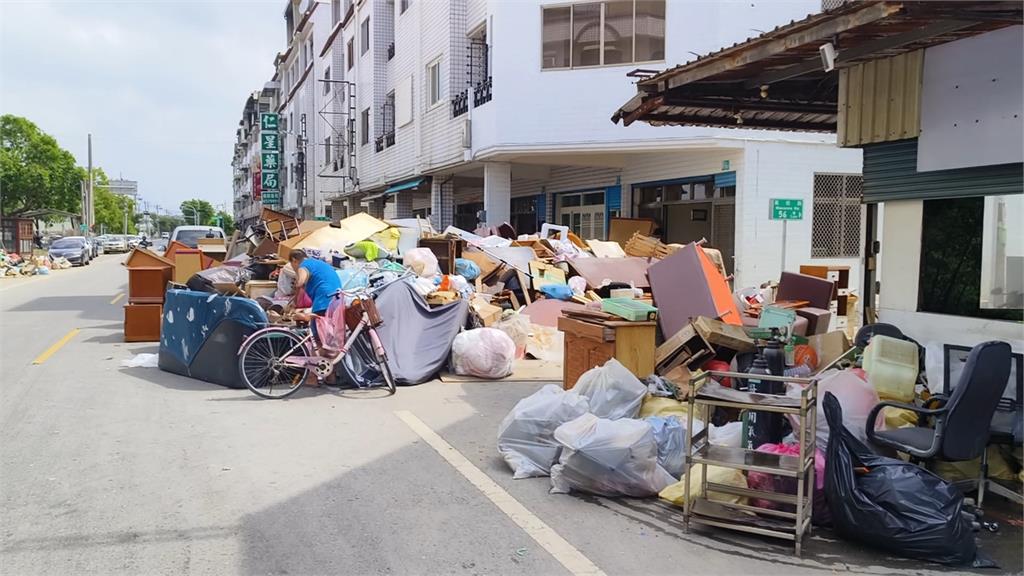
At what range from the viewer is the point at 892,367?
5.53 meters

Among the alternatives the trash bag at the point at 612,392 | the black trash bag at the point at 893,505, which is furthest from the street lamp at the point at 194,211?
the black trash bag at the point at 893,505

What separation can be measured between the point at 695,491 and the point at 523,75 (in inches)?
526

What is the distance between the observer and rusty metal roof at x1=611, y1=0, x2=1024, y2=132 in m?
4.82

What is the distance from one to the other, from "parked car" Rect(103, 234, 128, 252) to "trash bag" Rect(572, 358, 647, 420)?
2358 inches

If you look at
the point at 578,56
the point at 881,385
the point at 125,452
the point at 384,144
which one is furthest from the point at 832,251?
the point at 384,144

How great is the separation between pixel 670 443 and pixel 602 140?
38.1 feet

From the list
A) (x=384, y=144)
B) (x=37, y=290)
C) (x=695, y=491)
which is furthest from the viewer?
(x=384, y=144)

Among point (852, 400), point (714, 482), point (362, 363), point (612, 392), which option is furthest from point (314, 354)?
point (852, 400)

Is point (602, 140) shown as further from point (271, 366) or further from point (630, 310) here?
point (271, 366)

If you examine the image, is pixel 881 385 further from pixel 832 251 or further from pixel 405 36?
pixel 405 36

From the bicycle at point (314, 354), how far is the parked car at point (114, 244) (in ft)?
186

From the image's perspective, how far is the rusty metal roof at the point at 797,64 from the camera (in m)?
4.82

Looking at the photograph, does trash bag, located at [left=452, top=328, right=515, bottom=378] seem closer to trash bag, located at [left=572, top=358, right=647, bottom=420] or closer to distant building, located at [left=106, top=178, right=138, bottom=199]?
trash bag, located at [left=572, top=358, right=647, bottom=420]

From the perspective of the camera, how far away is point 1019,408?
4988mm
